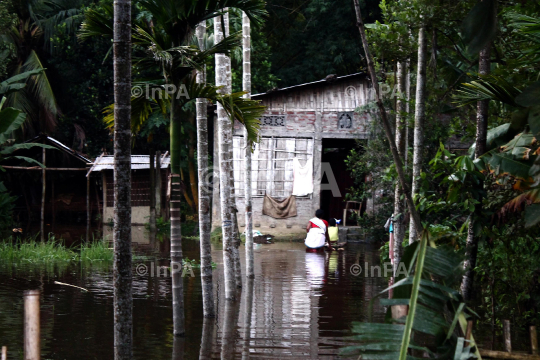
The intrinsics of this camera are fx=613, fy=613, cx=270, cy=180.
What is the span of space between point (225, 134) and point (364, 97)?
1046cm

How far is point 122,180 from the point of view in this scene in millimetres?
4797

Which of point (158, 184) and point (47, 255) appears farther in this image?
point (158, 184)

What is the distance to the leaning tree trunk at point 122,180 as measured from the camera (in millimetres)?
4797

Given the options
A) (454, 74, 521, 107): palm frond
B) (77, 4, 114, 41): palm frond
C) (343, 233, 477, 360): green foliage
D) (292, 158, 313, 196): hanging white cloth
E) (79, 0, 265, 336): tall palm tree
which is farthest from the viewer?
(292, 158, 313, 196): hanging white cloth

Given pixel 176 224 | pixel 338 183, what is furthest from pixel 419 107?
pixel 338 183

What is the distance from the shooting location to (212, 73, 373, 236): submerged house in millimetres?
18516

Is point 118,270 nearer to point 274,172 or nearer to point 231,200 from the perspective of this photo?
point 231,200

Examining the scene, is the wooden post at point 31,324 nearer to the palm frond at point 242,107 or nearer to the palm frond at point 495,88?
the palm frond at point 242,107

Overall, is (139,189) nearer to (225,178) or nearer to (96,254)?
(96,254)

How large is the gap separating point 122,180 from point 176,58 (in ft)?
6.94

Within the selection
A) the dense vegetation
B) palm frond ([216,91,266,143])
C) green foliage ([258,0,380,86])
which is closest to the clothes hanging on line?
the dense vegetation

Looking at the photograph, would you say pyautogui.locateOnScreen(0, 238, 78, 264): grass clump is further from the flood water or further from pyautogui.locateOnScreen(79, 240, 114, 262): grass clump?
the flood water

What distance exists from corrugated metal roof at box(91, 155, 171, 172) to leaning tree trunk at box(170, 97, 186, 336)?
1583 centimetres

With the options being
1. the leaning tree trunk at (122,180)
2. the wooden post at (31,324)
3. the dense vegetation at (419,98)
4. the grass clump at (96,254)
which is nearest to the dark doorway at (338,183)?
the dense vegetation at (419,98)
